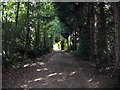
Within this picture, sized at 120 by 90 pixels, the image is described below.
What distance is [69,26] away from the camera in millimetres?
28562

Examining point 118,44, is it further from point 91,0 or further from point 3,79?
point 91,0

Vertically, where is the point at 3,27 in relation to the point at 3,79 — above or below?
above

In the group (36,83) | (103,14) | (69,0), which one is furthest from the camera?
(69,0)

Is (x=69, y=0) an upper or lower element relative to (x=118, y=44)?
upper

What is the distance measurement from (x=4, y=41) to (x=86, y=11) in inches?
412

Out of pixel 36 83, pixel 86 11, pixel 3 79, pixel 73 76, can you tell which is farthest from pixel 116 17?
pixel 86 11

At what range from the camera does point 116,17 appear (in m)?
12.4

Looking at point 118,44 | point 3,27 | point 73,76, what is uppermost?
point 3,27

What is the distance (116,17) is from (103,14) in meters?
5.34

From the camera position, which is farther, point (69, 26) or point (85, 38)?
point (69, 26)

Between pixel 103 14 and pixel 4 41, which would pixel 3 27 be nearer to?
pixel 4 41

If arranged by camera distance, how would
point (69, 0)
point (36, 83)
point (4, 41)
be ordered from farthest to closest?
1. point (69, 0)
2. point (4, 41)
3. point (36, 83)

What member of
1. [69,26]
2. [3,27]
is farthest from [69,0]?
[69,26]

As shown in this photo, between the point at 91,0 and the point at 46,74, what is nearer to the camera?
the point at 46,74
